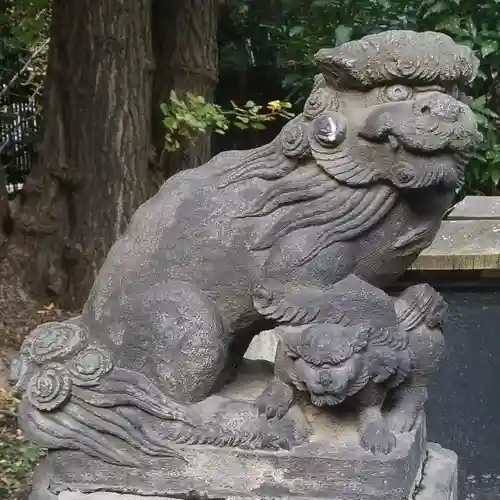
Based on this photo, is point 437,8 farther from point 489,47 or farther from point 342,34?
point 342,34

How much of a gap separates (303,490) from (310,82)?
4.21 meters

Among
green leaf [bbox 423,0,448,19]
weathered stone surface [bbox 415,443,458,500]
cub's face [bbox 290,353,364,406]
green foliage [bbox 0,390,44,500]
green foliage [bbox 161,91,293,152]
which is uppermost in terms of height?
green leaf [bbox 423,0,448,19]

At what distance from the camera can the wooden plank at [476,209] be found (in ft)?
13.3

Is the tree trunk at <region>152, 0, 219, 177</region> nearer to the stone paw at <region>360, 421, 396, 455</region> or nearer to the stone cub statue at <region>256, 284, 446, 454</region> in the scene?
the stone cub statue at <region>256, 284, 446, 454</region>

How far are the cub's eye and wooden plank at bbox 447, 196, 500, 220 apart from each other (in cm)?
229

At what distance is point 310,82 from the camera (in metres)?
5.75

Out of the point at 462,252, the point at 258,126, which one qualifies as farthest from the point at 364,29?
the point at 462,252

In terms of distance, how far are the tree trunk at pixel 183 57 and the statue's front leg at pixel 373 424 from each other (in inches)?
118

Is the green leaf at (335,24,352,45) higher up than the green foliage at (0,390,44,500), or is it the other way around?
the green leaf at (335,24,352,45)

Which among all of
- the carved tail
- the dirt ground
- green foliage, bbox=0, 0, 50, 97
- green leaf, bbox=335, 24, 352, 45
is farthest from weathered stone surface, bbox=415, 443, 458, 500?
green foliage, bbox=0, 0, 50, 97

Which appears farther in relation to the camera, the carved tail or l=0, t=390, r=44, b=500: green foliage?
l=0, t=390, r=44, b=500: green foliage

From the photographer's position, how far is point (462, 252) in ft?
11.7

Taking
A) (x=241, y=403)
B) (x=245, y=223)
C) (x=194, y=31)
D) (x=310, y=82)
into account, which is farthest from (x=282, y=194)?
(x=310, y=82)

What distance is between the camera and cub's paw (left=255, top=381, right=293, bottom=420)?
1.88 meters
